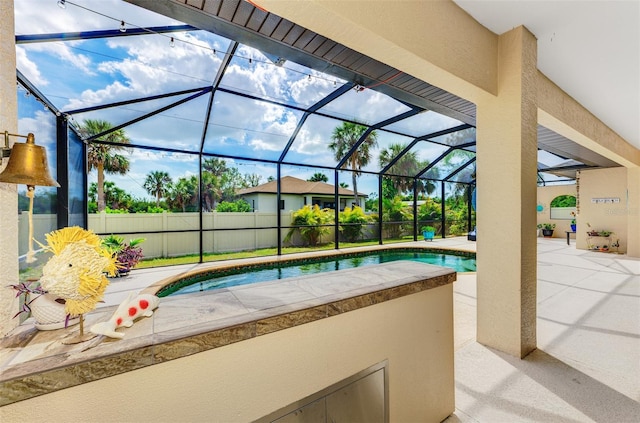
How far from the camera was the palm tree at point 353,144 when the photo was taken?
9.40 meters

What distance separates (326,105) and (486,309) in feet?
14.2

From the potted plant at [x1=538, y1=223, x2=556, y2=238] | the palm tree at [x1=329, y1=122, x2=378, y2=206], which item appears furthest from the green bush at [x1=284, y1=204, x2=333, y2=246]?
the potted plant at [x1=538, y1=223, x2=556, y2=238]

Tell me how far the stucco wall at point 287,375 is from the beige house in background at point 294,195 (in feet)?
31.0

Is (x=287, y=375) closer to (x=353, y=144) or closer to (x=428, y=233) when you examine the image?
(x=353, y=144)

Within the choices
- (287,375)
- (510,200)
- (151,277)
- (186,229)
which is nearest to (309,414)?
(287,375)

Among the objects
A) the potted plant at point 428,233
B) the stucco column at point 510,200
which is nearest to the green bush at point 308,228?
the potted plant at point 428,233

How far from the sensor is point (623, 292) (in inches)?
165

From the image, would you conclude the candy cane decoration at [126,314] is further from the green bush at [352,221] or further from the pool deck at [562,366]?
the green bush at [352,221]

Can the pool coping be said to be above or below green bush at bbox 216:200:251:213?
below

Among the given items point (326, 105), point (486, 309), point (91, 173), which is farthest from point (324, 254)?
point (91, 173)

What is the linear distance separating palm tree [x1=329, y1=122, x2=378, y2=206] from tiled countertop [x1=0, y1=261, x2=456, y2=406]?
6.58 m

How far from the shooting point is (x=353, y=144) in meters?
9.13

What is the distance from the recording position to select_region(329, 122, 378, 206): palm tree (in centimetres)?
940

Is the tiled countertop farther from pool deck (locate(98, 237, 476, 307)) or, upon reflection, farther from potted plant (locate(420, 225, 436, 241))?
potted plant (locate(420, 225, 436, 241))
